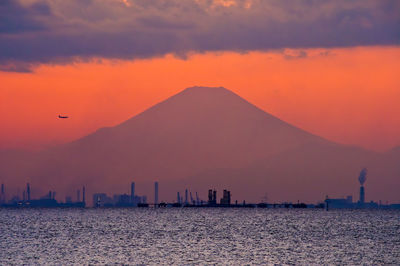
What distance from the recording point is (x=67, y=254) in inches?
4732

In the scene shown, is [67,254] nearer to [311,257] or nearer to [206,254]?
[206,254]

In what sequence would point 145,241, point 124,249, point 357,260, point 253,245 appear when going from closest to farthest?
point 357,260 → point 124,249 → point 253,245 → point 145,241

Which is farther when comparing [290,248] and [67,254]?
[290,248]

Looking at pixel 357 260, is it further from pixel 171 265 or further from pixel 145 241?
pixel 145 241

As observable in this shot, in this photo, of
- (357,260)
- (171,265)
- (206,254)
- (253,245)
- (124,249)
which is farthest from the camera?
(253,245)

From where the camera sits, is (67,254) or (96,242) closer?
(67,254)

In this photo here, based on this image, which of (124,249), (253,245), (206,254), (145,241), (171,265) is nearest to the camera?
(171,265)

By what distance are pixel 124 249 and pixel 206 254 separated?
1645 cm

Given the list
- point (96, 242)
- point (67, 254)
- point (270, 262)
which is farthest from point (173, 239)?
point (270, 262)

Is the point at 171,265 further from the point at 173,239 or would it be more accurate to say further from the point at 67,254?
the point at 173,239

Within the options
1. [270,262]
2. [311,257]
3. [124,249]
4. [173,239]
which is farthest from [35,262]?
[173,239]

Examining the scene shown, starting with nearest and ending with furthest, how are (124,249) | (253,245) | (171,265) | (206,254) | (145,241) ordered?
(171,265)
(206,254)
(124,249)
(253,245)
(145,241)

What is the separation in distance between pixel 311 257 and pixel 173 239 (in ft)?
154

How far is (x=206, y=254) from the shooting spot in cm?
11900
